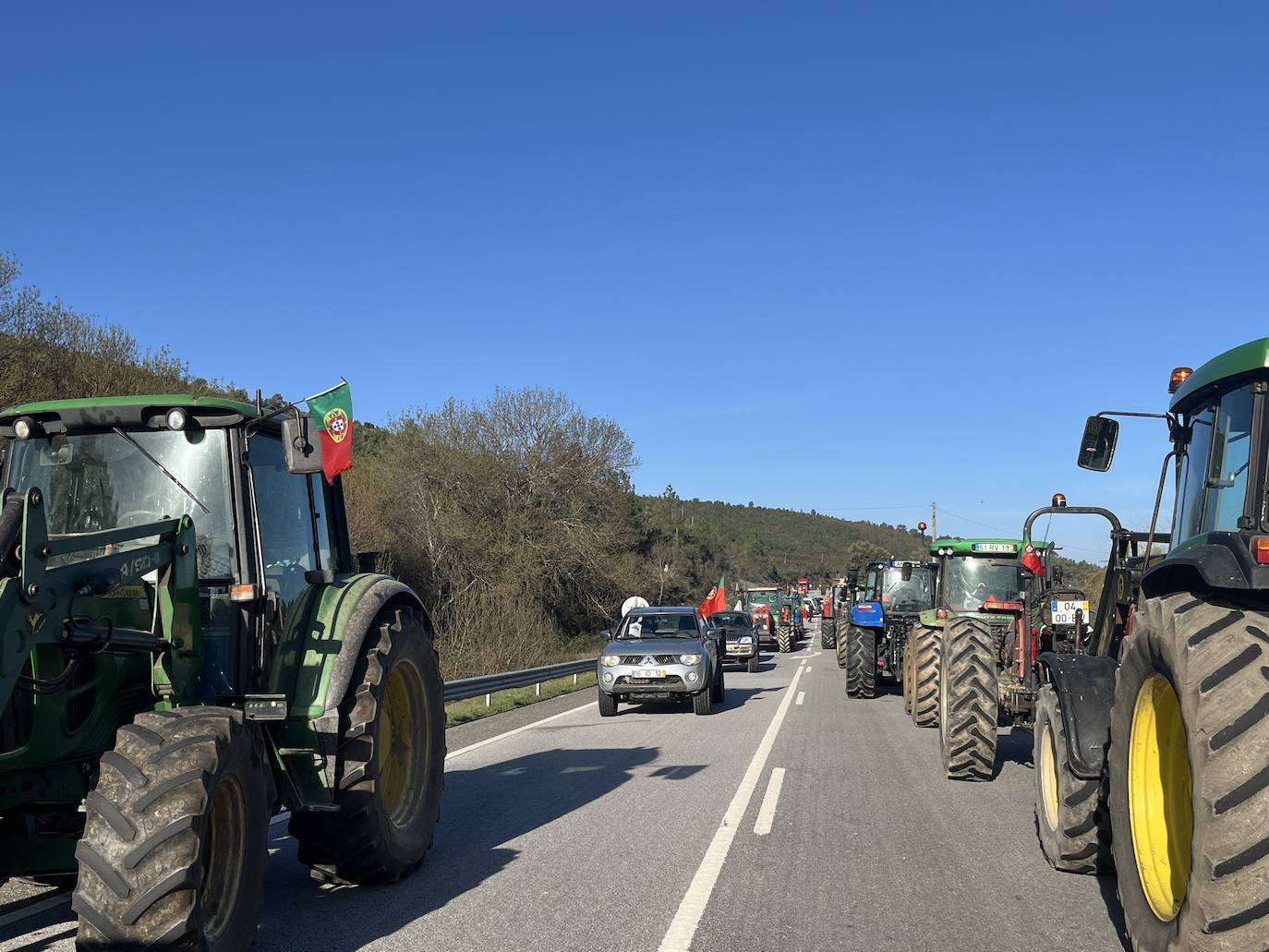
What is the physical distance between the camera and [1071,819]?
658 centimetres

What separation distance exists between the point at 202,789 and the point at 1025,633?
27.9 feet

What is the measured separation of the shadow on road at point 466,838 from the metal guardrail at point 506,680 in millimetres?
4022

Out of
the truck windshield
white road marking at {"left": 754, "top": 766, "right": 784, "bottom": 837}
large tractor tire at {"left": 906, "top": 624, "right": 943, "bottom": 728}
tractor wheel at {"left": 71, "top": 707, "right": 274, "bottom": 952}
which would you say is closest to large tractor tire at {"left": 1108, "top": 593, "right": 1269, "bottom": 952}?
white road marking at {"left": 754, "top": 766, "right": 784, "bottom": 837}

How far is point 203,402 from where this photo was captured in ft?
18.9

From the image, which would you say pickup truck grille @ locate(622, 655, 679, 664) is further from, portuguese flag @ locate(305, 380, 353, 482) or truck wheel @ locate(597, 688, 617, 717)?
portuguese flag @ locate(305, 380, 353, 482)

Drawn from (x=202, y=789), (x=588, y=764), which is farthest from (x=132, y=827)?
(x=588, y=764)

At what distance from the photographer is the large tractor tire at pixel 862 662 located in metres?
19.1

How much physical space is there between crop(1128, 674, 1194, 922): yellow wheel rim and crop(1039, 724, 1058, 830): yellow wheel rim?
2.14 meters

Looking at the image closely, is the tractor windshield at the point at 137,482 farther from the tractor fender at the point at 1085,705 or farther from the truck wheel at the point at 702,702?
the truck wheel at the point at 702,702

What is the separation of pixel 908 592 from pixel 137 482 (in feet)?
56.3

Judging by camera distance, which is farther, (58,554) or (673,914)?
(673,914)

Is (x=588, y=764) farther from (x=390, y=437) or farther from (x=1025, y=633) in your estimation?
(x=390, y=437)

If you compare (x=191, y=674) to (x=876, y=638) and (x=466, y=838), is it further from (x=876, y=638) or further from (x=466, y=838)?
(x=876, y=638)

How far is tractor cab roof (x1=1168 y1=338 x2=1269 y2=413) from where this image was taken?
4.81m
